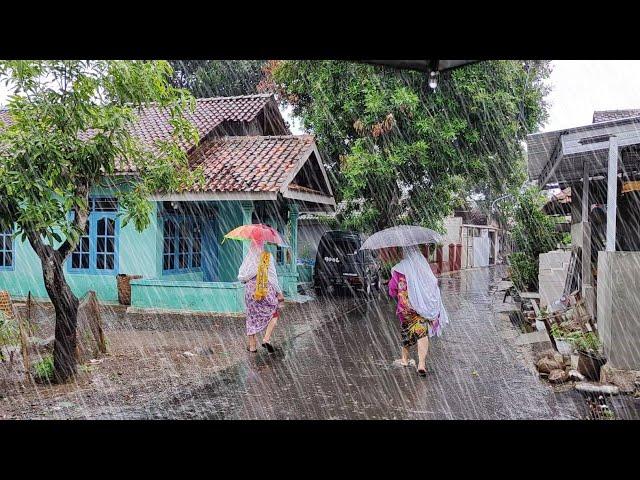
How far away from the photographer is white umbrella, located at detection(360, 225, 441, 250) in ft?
22.6

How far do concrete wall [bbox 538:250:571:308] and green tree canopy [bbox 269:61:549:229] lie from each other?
164 inches

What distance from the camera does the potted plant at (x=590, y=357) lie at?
20.8 ft

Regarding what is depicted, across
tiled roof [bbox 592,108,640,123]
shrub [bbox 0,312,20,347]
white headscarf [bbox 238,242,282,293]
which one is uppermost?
tiled roof [bbox 592,108,640,123]

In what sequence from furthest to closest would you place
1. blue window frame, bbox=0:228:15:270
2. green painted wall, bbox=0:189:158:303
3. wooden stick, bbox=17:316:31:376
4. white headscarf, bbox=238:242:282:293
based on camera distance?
1. blue window frame, bbox=0:228:15:270
2. green painted wall, bbox=0:189:158:303
3. white headscarf, bbox=238:242:282:293
4. wooden stick, bbox=17:316:31:376

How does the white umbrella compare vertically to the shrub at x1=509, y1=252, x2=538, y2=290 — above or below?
above

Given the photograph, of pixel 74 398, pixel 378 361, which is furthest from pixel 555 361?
pixel 74 398

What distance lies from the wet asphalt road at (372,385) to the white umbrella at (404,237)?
4.92 feet

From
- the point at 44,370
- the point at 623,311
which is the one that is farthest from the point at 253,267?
the point at 623,311

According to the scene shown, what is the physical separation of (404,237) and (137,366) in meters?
3.53

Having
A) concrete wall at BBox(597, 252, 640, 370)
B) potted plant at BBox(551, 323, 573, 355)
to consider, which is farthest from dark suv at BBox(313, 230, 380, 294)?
concrete wall at BBox(597, 252, 640, 370)

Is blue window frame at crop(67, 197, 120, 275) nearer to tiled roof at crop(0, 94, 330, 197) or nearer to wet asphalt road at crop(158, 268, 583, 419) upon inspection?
tiled roof at crop(0, 94, 330, 197)

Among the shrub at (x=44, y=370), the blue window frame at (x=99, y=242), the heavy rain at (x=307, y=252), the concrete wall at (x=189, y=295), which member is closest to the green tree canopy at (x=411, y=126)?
the heavy rain at (x=307, y=252)

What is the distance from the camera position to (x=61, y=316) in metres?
6.22

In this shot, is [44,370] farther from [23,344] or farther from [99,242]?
[99,242]
